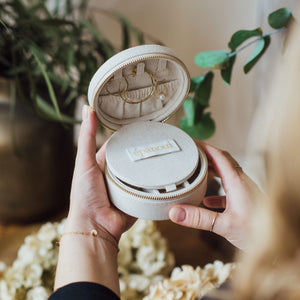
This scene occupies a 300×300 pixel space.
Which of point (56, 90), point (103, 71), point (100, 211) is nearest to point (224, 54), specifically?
point (103, 71)

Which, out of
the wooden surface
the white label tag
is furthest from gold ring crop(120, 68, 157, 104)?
the wooden surface

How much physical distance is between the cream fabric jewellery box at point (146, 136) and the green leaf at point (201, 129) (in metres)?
0.10

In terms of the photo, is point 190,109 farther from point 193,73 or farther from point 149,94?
point 193,73

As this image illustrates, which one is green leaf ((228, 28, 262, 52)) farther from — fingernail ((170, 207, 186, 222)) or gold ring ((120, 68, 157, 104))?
fingernail ((170, 207, 186, 222))

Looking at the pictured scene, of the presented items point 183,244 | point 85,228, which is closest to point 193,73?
point 183,244

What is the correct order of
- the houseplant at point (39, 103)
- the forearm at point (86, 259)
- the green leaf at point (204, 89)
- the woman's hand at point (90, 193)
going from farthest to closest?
the houseplant at point (39, 103) → the green leaf at point (204, 89) → the woman's hand at point (90, 193) → the forearm at point (86, 259)

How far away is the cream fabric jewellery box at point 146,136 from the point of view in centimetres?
64

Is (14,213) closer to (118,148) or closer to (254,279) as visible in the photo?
(118,148)

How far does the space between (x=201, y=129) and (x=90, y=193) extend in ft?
1.10

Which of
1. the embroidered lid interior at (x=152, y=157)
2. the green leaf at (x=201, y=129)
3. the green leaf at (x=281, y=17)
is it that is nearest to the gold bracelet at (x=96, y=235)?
the embroidered lid interior at (x=152, y=157)

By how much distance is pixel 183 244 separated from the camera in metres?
1.28

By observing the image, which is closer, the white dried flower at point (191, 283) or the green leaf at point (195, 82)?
the white dried flower at point (191, 283)

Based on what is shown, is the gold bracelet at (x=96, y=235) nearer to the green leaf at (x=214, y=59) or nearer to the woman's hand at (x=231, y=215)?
the woman's hand at (x=231, y=215)

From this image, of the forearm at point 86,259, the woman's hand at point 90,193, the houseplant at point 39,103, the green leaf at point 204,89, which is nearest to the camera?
the forearm at point 86,259
